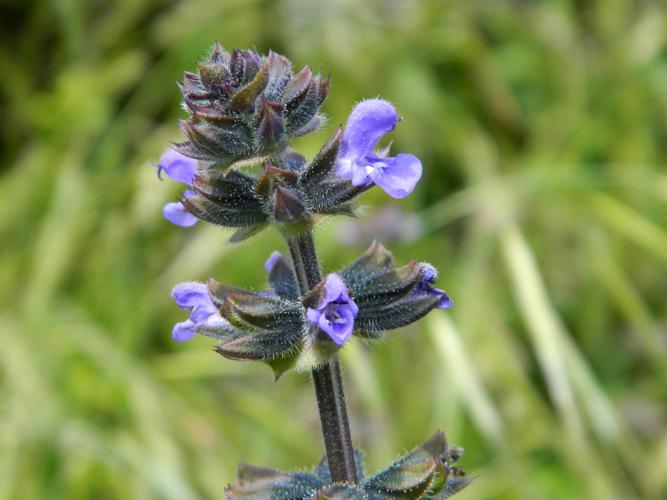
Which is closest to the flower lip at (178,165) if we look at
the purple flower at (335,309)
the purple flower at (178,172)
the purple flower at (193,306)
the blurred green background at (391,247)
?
the purple flower at (178,172)

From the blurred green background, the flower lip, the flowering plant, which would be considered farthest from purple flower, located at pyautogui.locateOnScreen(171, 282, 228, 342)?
the blurred green background

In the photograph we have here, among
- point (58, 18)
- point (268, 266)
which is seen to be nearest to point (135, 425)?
point (268, 266)

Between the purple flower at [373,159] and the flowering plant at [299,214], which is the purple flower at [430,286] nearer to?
the flowering plant at [299,214]

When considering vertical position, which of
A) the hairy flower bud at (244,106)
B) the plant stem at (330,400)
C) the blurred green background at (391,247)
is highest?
the blurred green background at (391,247)

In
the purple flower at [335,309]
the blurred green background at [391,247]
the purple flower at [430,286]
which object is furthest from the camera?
the blurred green background at [391,247]

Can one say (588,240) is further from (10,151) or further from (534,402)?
(10,151)
